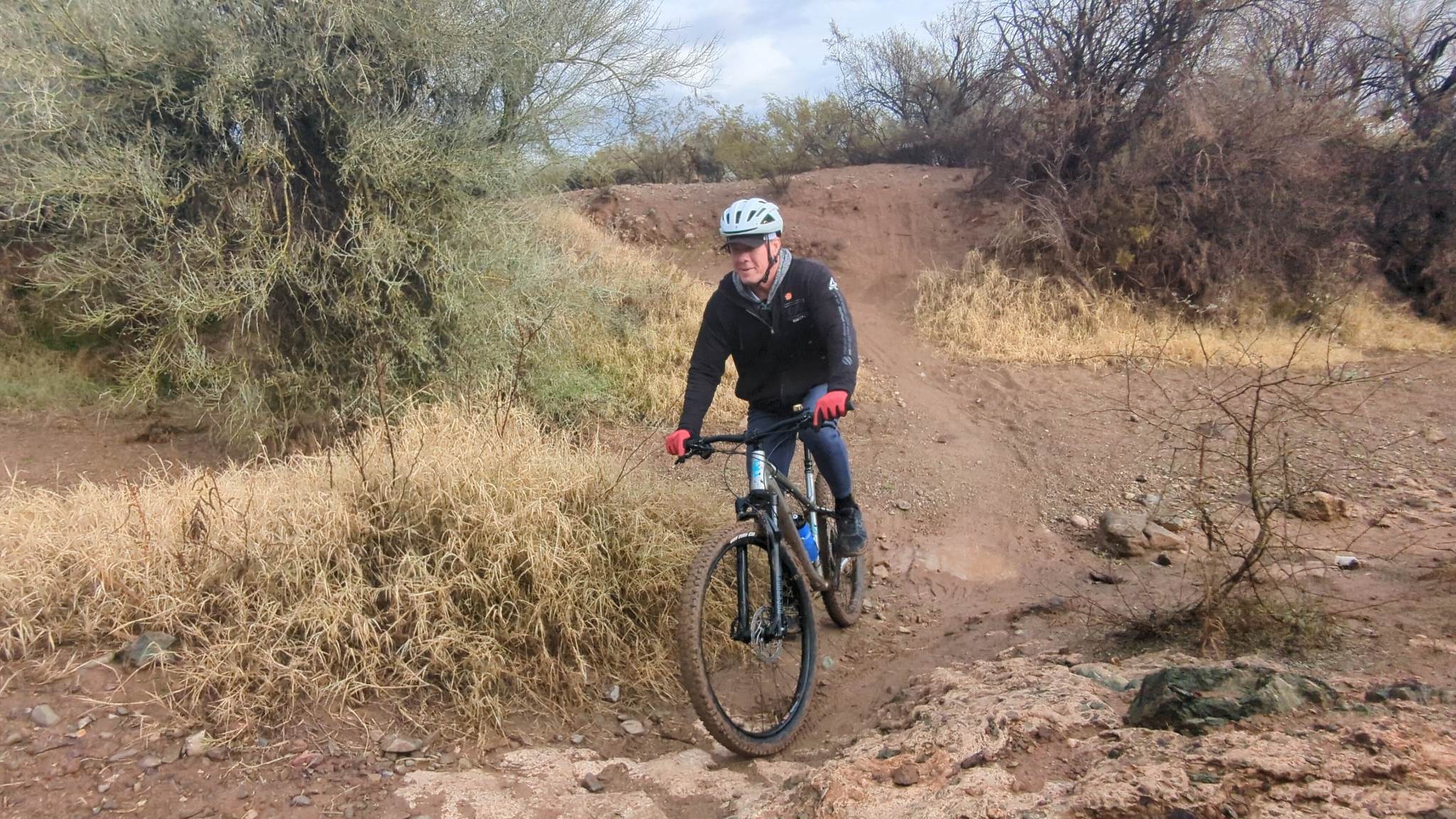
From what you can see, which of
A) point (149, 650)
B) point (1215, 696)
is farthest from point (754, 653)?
point (149, 650)

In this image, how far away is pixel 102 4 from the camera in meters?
5.73

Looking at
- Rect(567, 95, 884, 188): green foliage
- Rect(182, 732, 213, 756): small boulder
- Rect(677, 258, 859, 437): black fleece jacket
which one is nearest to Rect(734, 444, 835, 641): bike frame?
Rect(677, 258, 859, 437): black fleece jacket

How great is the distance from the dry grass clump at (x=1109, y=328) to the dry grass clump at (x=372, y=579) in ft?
21.9

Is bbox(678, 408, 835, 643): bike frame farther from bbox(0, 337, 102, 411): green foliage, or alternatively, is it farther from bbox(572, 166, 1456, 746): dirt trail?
bbox(0, 337, 102, 411): green foliage

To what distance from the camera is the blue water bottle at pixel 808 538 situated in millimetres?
3879

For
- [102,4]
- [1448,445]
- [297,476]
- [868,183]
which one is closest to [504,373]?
[297,476]

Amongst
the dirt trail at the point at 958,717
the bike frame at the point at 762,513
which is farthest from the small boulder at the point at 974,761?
the bike frame at the point at 762,513

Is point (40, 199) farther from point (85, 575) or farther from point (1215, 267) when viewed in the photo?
point (1215, 267)

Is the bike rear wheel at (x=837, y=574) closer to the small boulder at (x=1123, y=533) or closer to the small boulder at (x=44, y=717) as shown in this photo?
the small boulder at (x=1123, y=533)

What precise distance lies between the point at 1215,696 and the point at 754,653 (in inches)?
70.5

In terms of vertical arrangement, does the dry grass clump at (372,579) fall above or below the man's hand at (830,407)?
below

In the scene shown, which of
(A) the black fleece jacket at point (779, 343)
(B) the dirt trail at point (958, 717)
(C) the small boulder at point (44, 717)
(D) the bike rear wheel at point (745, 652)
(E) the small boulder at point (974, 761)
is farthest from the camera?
(A) the black fleece jacket at point (779, 343)

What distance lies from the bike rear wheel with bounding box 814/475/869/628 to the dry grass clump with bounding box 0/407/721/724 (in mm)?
676

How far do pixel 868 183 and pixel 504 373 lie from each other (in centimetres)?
1006
